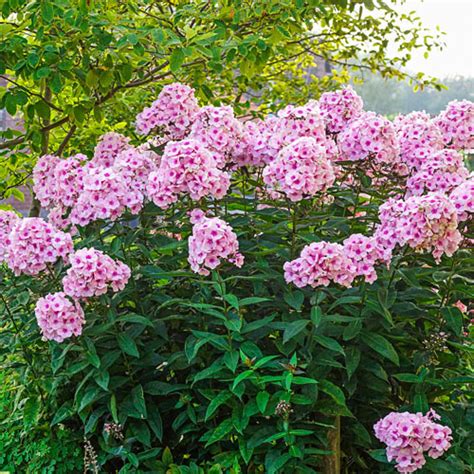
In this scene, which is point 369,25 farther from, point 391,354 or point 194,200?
point 391,354

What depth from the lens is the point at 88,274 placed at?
223 centimetres

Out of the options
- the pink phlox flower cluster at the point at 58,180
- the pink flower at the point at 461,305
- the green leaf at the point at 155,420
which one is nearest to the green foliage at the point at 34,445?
the green leaf at the point at 155,420

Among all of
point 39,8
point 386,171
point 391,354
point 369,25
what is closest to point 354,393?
point 391,354

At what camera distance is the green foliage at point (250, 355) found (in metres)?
2.29

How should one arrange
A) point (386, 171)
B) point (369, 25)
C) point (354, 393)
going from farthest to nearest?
1. point (369, 25)
2. point (386, 171)
3. point (354, 393)

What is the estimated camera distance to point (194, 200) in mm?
2529

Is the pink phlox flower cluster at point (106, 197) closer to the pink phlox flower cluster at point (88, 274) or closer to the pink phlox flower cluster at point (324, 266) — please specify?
the pink phlox flower cluster at point (88, 274)

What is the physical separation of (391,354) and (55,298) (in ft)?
3.19

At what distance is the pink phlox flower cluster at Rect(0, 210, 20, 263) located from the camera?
260 cm

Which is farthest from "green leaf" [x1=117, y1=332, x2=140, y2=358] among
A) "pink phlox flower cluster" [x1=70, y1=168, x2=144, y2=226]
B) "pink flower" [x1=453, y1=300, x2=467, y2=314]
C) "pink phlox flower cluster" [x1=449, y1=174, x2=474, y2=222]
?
"pink flower" [x1=453, y1=300, x2=467, y2=314]

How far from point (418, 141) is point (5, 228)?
4.65 feet

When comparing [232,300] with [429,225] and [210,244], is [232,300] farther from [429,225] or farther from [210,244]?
[429,225]

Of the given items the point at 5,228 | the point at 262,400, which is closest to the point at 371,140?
the point at 262,400

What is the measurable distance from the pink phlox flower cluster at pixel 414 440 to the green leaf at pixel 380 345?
17 cm
